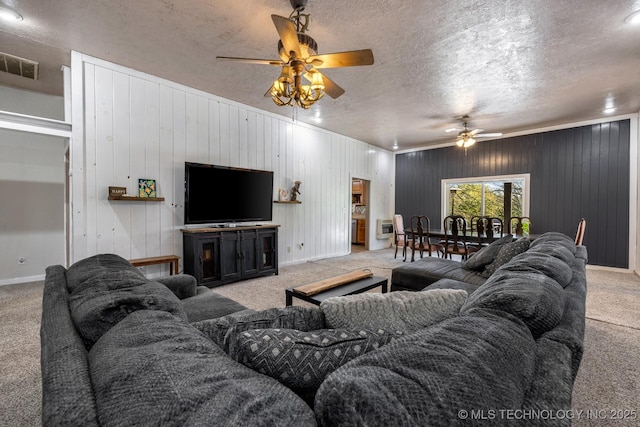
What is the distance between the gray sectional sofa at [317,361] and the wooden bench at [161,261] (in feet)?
8.85

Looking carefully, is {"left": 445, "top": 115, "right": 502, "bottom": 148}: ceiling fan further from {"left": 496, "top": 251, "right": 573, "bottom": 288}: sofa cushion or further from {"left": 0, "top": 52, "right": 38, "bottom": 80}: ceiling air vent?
{"left": 0, "top": 52, "right": 38, "bottom": 80}: ceiling air vent

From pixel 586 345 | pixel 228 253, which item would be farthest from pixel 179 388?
pixel 228 253

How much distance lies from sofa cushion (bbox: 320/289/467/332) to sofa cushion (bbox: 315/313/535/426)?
0.30 metres

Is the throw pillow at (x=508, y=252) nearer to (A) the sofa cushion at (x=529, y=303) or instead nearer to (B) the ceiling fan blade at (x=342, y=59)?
(A) the sofa cushion at (x=529, y=303)

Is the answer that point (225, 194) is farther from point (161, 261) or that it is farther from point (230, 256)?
point (161, 261)

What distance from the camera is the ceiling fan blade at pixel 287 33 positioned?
1967mm

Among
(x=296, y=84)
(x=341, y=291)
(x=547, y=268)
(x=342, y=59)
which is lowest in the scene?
(x=341, y=291)

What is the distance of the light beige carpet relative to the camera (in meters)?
1.66

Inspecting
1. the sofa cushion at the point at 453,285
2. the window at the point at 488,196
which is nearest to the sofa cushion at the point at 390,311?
the sofa cushion at the point at 453,285

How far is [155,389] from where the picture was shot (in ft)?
1.80

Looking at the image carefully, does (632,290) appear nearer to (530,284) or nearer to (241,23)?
(530,284)

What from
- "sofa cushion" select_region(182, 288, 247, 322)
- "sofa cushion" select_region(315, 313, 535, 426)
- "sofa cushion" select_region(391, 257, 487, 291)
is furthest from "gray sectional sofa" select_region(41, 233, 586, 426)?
"sofa cushion" select_region(391, 257, 487, 291)

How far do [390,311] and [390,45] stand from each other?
9.55 ft

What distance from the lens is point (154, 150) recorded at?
390 cm
